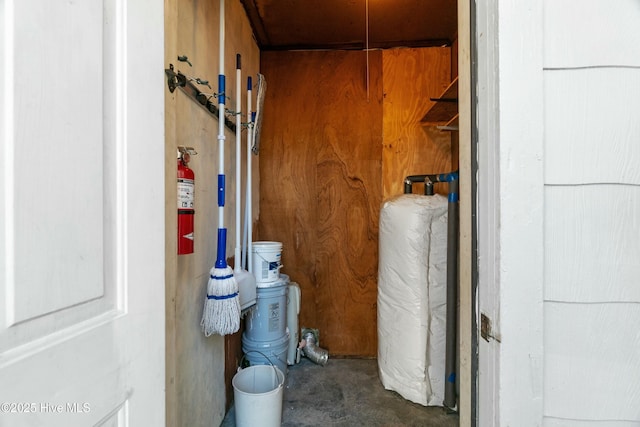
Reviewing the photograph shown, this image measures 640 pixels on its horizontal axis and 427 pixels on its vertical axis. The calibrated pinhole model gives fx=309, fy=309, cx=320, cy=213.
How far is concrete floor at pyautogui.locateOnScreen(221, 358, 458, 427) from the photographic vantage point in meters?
1.66

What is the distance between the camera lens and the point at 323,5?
1.94 m

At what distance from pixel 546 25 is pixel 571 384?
68cm

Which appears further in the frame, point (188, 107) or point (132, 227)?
point (188, 107)

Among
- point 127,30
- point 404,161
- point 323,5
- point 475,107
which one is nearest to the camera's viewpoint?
point 127,30

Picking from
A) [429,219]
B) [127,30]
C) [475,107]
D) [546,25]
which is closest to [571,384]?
[475,107]

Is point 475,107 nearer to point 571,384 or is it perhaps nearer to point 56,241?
point 571,384

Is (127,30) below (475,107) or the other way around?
the other way around

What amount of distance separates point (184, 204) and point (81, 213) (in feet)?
1.89

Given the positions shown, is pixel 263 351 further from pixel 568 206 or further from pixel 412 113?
pixel 412 113

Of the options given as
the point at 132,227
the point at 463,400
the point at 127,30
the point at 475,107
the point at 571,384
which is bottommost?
Result: the point at 463,400

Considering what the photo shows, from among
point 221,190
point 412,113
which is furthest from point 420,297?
point 412,113

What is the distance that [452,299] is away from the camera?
1697 mm

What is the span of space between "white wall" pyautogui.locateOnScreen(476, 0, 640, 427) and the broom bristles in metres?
0.96

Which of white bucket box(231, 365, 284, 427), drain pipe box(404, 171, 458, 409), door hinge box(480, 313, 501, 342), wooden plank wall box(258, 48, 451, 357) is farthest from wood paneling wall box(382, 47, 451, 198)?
door hinge box(480, 313, 501, 342)
